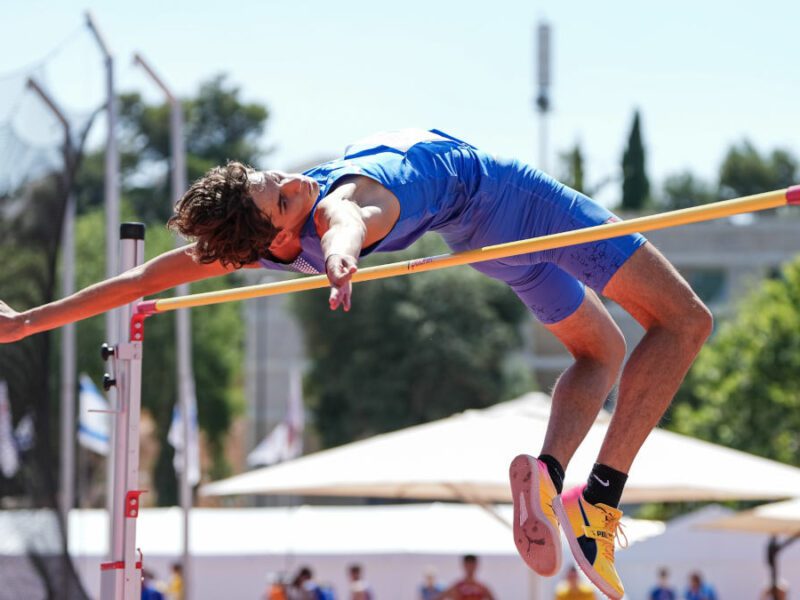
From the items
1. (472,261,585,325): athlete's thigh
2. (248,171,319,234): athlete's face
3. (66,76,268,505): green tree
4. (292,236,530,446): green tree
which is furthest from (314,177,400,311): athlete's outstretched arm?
(292,236,530,446): green tree

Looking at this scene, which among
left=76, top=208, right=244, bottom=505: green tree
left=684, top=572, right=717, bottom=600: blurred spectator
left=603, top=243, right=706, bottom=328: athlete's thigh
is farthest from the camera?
left=76, top=208, right=244, bottom=505: green tree

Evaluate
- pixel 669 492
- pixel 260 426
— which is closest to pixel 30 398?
pixel 669 492

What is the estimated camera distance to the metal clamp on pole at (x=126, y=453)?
Result: 4.53 metres

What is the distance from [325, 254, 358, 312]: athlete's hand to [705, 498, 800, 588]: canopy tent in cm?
786

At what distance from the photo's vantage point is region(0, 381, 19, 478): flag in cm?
783

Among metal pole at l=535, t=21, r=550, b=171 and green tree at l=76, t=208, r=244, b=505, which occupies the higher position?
metal pole at l=535, t=21, r=550, b=171

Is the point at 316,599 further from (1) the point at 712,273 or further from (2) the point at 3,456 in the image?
(1) the point at 712,273

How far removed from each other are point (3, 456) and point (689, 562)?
10.7 metres

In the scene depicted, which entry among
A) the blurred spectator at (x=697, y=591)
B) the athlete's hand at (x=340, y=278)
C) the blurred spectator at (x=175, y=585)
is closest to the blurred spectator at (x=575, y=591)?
the blurred spectator at (x=697, y=591)

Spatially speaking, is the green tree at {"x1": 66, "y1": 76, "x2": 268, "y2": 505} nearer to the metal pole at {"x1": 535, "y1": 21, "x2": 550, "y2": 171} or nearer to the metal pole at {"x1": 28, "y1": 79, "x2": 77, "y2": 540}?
the metal pole at {"x1": 535, "y1": 21, "x2": 550, "y2": 171}

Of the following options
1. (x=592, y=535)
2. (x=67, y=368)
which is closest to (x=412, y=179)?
(x=592, y=535)

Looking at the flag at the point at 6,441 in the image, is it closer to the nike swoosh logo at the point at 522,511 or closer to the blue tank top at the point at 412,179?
the blue tank top at the point at 412,179

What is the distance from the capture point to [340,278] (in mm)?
3107

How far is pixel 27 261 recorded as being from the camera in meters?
8.13
